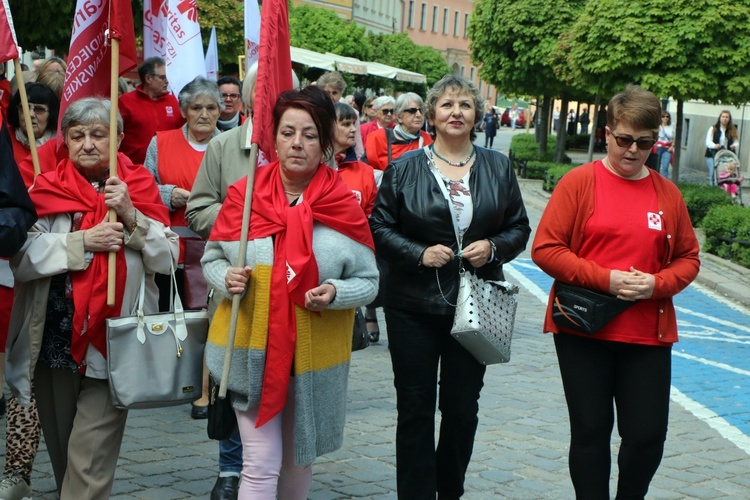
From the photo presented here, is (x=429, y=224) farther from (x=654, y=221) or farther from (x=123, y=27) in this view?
(x=123, y=27)

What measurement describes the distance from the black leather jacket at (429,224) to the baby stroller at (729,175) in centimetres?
1799

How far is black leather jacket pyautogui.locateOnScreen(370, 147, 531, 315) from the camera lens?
5.08 metres

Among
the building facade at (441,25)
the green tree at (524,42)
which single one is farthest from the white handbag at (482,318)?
the building facade at (441,25)

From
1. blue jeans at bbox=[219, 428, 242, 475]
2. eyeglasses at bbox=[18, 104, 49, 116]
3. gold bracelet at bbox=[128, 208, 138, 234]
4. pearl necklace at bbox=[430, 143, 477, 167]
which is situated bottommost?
blue jeans at bbox=[219, 428, 242, 475]

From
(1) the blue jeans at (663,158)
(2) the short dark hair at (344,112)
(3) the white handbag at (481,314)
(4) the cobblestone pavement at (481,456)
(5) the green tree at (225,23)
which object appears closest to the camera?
(3) the white handbag at (481,314)

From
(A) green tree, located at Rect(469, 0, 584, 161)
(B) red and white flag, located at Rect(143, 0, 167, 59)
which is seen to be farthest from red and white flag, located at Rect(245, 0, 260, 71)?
(A) green tree, located at Rect(469, 0, 584, 161)

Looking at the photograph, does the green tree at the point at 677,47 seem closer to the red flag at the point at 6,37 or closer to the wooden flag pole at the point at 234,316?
the red flag at the point at 6,37

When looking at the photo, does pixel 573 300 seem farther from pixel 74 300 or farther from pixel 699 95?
pixel 699 95

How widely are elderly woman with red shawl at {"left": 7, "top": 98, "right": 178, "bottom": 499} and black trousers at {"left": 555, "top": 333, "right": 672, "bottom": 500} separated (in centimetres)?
183

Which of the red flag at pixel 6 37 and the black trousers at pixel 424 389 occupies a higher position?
the red flag at pixel 6 37

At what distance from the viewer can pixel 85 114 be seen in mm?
4902

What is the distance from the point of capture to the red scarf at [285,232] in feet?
14.3

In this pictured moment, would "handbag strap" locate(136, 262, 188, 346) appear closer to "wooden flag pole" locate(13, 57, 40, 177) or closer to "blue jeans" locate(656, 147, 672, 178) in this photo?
"wooden flag pole" locate(13, 57, 40, 177)

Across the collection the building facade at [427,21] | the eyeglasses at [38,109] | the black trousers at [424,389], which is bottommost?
the black trousers at [424,389]
